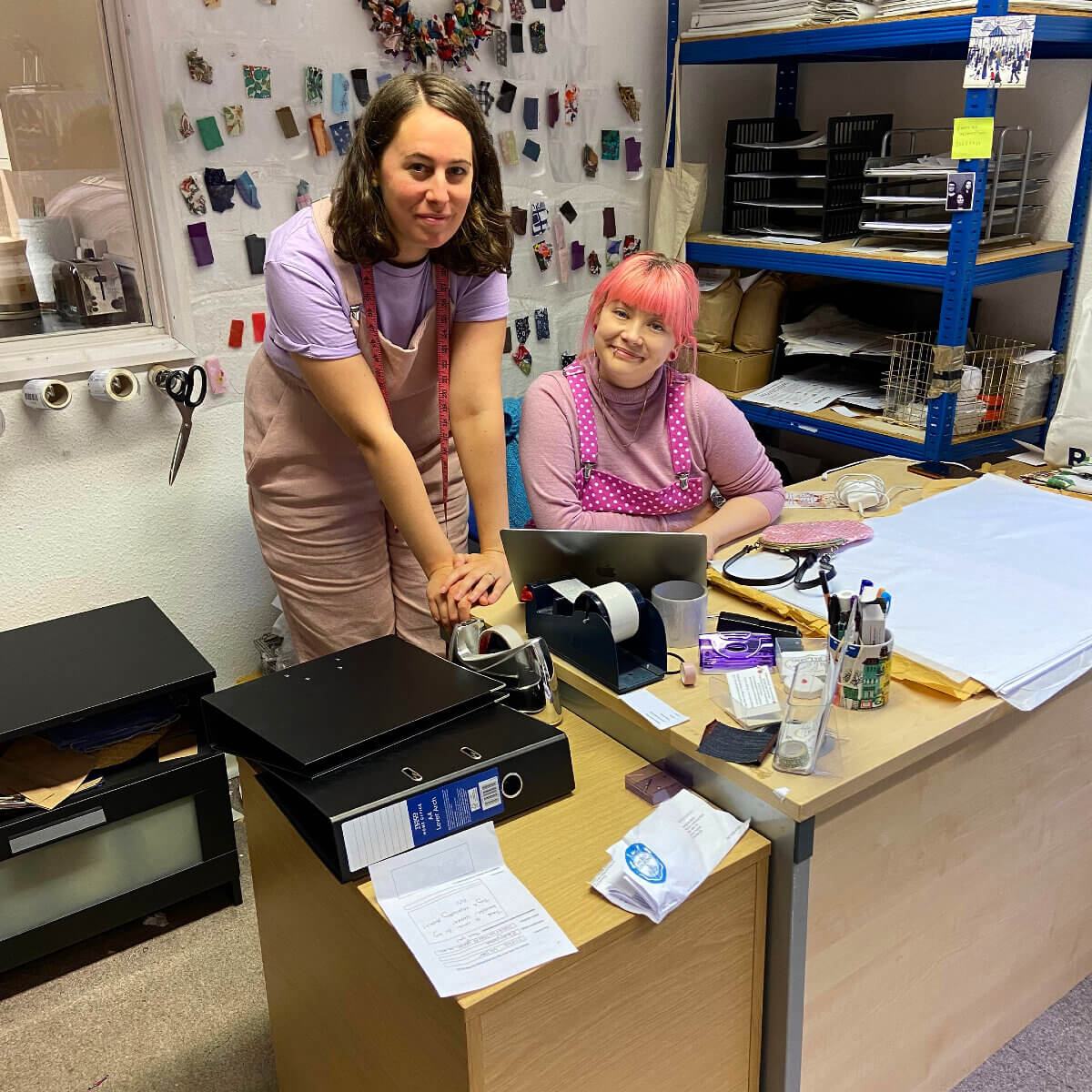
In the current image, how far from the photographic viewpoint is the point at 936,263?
224cm

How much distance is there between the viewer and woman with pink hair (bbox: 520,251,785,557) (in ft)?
6.01

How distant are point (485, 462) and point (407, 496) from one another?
0.70 ft

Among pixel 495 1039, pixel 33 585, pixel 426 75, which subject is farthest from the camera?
pixel 33 585

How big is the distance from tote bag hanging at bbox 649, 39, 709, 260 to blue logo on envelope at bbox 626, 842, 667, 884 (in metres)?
2.01

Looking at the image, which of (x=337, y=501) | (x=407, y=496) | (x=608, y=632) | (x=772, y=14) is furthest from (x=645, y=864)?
(x=772, y=14)

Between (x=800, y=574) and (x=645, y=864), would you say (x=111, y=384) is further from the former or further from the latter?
(x=645, y=864)

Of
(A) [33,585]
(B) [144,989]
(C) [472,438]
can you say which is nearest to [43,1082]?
(B) [144,989]

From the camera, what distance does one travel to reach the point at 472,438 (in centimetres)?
183

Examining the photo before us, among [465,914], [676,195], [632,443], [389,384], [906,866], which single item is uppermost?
[676,195]

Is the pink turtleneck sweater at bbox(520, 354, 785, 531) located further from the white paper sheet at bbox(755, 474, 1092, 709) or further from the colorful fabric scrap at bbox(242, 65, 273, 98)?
the colorful fabric scrap at bbox(242, 65, 273, 98)

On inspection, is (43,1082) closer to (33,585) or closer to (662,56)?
(33,585)

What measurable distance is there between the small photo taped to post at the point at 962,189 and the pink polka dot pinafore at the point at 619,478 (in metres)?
0.75

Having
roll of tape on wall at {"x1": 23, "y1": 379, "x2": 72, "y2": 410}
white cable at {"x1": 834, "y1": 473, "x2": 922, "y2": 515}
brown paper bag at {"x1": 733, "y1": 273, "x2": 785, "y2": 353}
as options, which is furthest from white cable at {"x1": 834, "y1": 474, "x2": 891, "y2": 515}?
roll of tape on wall at {"x1": 23, "y1": 379, "x2": 72, "y2": 410}

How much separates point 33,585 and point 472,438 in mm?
1059
